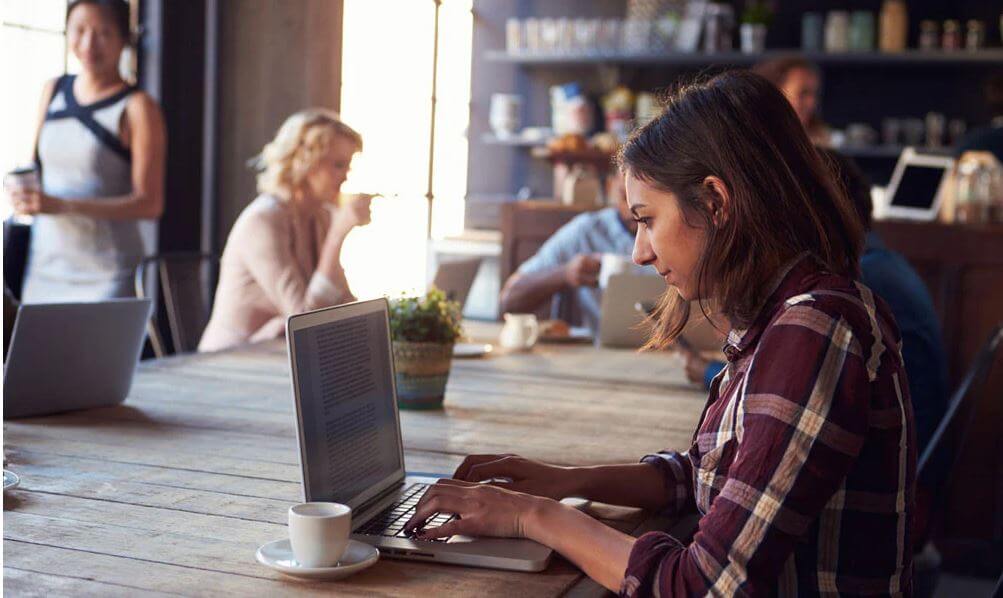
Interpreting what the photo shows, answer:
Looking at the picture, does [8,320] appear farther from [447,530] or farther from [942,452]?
[942,452]

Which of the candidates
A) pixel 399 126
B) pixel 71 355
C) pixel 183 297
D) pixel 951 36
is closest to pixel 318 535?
pixel 71 355

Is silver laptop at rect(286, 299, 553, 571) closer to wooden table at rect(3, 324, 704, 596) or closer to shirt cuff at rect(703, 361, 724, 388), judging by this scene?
wooden table at rect(3, 324, 704, 596)

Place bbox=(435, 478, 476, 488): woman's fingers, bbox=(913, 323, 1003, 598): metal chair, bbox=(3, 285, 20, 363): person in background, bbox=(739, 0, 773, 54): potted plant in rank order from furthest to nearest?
bbox=(739, 0, 773, 54): potted plant
bbox=(913, 323, 1003, 598): metal chair
bbox=(3, 285, 20, 363): person in background
bbox=(435, 478, 476, 488): woman's fingers

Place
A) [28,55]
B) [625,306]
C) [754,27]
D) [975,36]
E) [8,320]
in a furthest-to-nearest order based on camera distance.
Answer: [754,27] → [975,36] → [28,55] → [625,306] → [8,320]

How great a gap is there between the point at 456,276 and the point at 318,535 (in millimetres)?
2324

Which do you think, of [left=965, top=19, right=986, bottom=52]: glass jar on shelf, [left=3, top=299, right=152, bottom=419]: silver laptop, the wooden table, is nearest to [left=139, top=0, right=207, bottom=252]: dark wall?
the wooden table

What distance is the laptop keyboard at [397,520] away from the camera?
128cm

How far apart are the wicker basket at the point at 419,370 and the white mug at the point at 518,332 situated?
0.85 meters

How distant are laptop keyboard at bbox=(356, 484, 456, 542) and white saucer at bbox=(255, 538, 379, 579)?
69 mm

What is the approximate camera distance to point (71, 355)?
73.9 inches

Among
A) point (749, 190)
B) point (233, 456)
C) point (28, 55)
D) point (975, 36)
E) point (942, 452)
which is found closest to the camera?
point (749, 190)

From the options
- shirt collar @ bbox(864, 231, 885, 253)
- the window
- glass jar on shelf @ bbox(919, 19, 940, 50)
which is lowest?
shirt collar @ bbox(864, 231, 885, 253)

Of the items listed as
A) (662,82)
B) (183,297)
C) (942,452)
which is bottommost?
(942,452)

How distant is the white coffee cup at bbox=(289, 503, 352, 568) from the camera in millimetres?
1113
